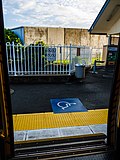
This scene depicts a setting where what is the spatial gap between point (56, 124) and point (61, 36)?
9.73m

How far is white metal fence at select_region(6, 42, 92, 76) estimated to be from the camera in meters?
6.71

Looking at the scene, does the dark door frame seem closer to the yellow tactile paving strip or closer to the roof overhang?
the yellow tactile paving strip

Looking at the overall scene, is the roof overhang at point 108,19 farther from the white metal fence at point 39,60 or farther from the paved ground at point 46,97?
the paved ground at point 46,97

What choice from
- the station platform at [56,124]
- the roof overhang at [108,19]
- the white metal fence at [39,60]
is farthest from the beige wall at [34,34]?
the station platform at [56,124]

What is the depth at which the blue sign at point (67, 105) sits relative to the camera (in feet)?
12.4

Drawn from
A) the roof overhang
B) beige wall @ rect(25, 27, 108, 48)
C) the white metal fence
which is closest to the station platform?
the white metal fence

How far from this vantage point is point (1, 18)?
137 centimetres

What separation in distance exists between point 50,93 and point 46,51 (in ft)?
7.63

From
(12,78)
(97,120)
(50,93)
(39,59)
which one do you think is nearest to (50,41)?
(39,59)

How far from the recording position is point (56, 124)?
300cm

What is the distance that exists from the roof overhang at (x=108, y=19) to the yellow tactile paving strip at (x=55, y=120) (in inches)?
187

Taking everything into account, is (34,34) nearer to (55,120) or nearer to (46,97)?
(46,97)

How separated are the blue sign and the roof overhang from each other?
4.30 meters

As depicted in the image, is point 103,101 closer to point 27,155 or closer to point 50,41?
point 27,155
